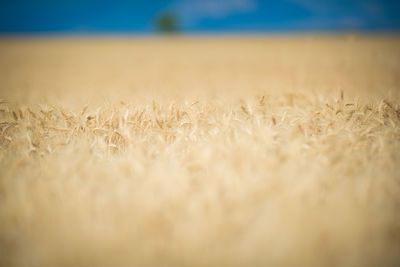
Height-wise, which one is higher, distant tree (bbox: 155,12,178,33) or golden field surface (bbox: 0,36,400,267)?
distant tree (bbox: 155,12,178,33)

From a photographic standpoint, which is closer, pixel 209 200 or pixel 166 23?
pixel 209 200

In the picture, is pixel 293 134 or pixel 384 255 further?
pixel 293 134

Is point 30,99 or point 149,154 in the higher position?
point 30,99

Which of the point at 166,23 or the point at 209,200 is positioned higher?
the point at 166,23

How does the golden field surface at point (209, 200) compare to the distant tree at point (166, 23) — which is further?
the distant tree at point (166, 23)

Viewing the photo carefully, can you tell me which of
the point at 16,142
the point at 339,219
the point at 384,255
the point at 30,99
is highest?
the point at 30,99

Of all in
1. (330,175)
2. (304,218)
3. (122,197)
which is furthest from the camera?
(330,175)

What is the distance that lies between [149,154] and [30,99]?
3656 millimetres

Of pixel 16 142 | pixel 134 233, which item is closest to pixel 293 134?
pixel 134 233

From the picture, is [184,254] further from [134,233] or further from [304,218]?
[304,218]

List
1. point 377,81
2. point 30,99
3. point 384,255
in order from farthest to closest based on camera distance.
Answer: point 377,81, point 30,99, point 384,255

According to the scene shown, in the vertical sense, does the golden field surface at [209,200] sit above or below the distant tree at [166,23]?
below

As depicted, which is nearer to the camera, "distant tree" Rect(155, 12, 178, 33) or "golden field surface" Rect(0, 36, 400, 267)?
"golden field surface" Rect(0, 36, 400, 267)

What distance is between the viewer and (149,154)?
5.42 ft
